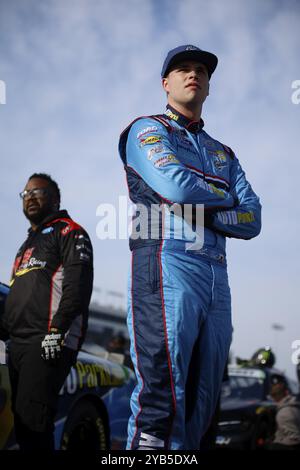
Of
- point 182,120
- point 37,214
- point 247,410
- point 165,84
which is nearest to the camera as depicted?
point 182,120

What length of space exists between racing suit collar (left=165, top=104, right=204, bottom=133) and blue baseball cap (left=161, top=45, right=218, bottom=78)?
212 millimetres

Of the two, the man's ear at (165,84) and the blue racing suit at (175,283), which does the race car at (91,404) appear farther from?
the man's ear at (165,84)

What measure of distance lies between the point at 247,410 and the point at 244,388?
1036 millimetres

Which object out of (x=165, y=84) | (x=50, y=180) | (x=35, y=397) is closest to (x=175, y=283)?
(x=165, y=84)

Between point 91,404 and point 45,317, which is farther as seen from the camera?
point 91,404

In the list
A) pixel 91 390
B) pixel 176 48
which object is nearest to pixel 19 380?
pixel 91 390

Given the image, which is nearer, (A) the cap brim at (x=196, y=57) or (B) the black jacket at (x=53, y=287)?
(A) the cap brim at (x=196, y=57)

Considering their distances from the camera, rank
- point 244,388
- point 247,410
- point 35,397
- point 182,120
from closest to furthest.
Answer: point 182,120 < point 35,397 < point 247,410 < point 244,388

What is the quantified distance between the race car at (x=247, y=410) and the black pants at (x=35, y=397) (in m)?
4.97

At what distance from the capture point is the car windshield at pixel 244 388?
28.9 ft

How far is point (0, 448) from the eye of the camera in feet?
11.2

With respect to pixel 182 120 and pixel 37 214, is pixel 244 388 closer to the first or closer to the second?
pixel 37 214

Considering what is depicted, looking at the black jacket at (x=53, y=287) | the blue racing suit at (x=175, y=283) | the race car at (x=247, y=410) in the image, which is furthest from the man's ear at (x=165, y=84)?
the race car at (x=247, y=410)

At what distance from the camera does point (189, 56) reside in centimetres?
271
